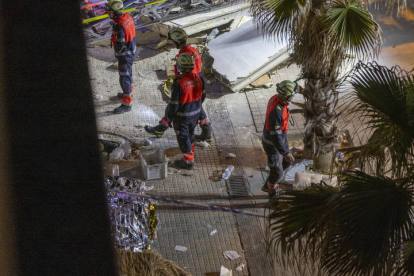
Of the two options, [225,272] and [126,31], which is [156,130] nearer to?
[126,31]

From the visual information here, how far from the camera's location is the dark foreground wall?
25.2 inches

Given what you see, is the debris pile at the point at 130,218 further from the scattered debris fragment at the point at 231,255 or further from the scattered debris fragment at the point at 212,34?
the scattered debris fragment at the point at 212,34

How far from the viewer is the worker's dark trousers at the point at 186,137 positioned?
668 centimetres

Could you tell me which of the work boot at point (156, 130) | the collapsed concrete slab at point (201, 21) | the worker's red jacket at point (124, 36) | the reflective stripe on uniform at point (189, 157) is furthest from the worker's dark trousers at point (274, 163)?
the collapsed concrete slab at point (201, 21)

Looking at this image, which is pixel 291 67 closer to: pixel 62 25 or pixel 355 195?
pixel 355 195

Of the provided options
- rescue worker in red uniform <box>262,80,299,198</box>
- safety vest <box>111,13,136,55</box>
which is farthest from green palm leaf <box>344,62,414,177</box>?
safety vest <box>111,13,136,55</box>

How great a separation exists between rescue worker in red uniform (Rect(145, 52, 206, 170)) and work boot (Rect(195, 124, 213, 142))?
0.51 metres

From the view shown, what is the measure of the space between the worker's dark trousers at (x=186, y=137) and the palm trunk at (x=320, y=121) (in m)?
1.61

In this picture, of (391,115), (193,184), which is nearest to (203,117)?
(193,184)

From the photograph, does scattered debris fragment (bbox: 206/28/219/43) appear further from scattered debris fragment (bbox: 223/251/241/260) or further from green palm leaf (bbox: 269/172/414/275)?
green palm leaf (bbox: 269/172/414/275)

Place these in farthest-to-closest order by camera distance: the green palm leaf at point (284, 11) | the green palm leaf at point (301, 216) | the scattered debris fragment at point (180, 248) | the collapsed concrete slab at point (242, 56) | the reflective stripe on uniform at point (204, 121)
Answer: the collapsed concrete slab at point (242, 56) → the reflective stripe on uniform at point (204, 121) → the scattered debris fragment at point (180, 248) → the green palm leaf at point (284, 11) → the green palm leaf at point (301, 216)

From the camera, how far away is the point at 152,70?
30.1 feet

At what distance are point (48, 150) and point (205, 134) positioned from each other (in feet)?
22.5

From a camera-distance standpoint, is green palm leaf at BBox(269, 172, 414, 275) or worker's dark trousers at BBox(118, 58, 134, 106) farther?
worker's dark trousers at BBox(118, 58, 134, 106)
